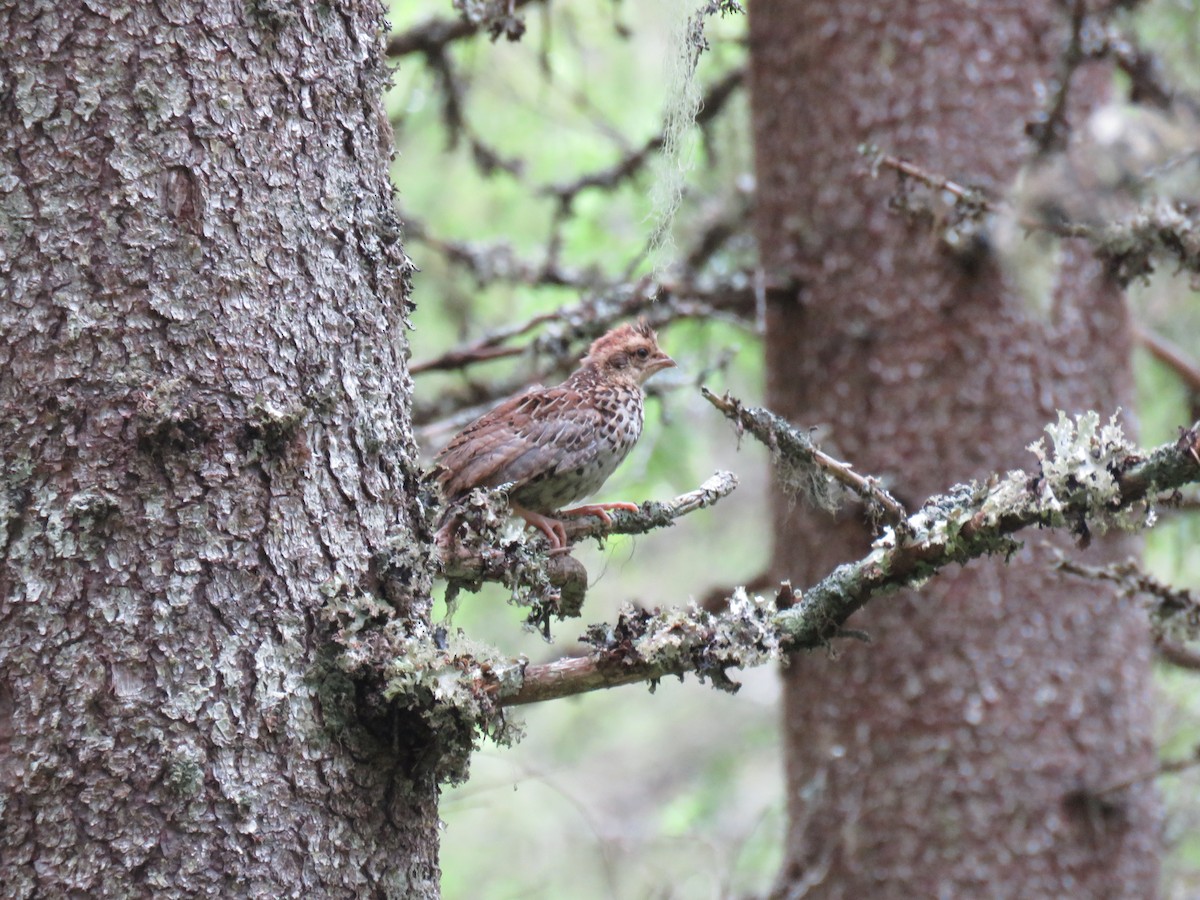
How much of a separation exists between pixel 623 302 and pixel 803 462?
228 centimetres

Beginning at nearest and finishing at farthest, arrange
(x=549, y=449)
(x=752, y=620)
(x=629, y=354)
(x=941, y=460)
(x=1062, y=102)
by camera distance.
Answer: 1. (x=752, y=620)
2. (x=549, y=449)
3. (x=1062, y=102)
4. (x=629, y=354)
5. (x=941, y=460)

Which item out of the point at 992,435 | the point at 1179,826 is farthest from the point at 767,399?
the point at 1179,826

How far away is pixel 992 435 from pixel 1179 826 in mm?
2695

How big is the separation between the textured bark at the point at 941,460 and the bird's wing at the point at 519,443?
3.90 ft

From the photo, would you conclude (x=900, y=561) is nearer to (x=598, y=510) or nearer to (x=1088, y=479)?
(x=1088, y=479)

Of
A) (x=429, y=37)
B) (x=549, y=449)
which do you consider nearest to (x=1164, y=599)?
(x=549, y=449)

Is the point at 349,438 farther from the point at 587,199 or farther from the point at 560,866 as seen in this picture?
the point at 560,866

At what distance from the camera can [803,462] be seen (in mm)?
2834

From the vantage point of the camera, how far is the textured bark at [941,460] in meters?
4.96

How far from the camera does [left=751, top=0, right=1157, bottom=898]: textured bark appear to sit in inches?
195

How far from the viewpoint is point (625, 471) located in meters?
6.75

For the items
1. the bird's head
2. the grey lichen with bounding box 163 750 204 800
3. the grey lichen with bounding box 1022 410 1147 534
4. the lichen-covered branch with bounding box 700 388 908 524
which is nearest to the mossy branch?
the grey lichen with bounding box 1022 410 1147 534

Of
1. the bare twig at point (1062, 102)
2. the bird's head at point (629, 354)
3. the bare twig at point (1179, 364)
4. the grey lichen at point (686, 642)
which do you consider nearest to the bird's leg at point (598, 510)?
the bird's head at point (629, 354)

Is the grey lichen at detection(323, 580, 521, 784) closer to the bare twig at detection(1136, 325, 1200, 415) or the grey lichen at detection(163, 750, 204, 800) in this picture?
the grey lichen at detection(163, 750, 204, 800)
